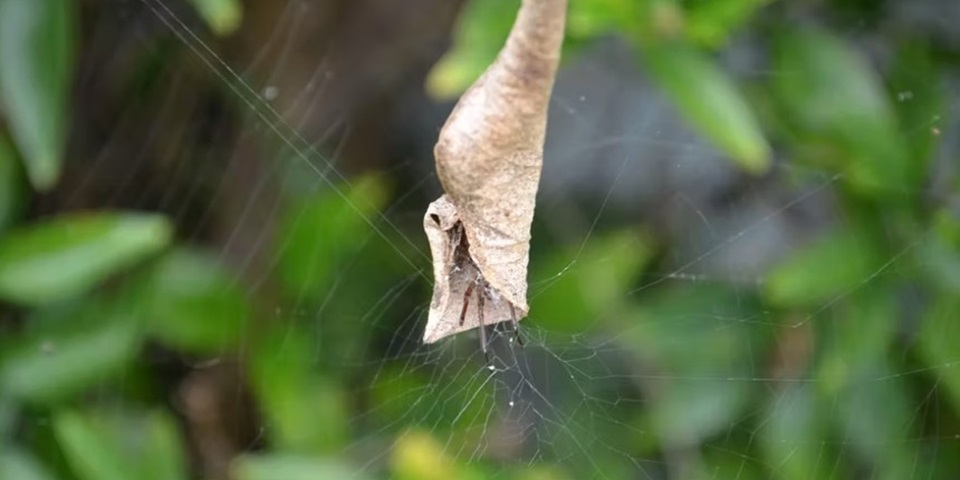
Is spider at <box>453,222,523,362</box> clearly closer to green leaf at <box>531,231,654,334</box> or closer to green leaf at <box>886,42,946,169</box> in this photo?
green leaf at <box>531,231,654,334</box>

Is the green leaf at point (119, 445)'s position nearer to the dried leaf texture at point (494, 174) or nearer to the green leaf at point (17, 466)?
the green leaf at point (17, 466)

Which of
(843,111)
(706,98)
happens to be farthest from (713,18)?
(843,111)

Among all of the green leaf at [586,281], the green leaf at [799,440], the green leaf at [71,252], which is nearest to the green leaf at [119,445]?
the green leaf at [71,252]

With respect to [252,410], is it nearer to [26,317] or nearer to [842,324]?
[26,317]

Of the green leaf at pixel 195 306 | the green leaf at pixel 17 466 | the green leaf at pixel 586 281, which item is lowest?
the green leaf at pixel 586 281

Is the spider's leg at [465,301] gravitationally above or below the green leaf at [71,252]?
below
